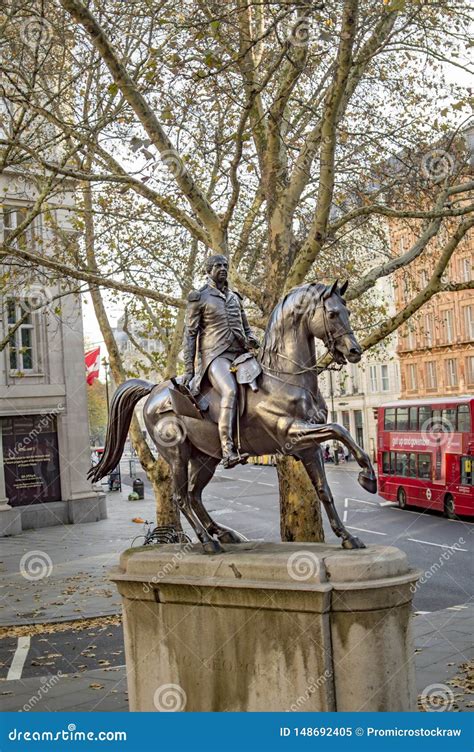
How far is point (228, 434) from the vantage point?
721 cm

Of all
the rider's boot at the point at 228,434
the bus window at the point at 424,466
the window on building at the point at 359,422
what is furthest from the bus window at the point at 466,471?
the window on building at the point at 359,422

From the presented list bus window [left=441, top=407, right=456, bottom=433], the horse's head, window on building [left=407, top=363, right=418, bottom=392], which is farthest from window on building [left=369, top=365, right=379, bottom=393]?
the horse's head

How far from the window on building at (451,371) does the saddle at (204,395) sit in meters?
54.0

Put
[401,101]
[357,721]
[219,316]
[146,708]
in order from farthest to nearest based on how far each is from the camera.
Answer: [401,101], [219,316], [146,708], [357,721]

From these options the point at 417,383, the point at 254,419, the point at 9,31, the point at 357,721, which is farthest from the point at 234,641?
the point at 417,383

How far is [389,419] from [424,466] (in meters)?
3.21

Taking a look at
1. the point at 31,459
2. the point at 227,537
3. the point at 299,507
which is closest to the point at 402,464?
the point at 31,459

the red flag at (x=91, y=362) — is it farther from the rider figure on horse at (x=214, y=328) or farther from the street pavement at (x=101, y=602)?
the rider figure on horse at (x=214, y=328)

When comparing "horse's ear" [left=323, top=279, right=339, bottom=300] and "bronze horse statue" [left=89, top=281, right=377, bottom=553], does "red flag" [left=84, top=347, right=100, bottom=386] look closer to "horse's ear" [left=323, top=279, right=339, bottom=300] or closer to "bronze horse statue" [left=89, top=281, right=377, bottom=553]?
"bronze horse statue" [left=89, top=281, right=377, bottom=553]

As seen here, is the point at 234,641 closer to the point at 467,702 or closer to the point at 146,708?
the point at 146,708

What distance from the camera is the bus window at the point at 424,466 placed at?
1134 inches

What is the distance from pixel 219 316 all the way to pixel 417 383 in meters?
58.4

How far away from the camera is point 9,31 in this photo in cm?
1566

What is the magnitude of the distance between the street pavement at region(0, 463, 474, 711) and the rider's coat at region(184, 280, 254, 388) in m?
3.45
